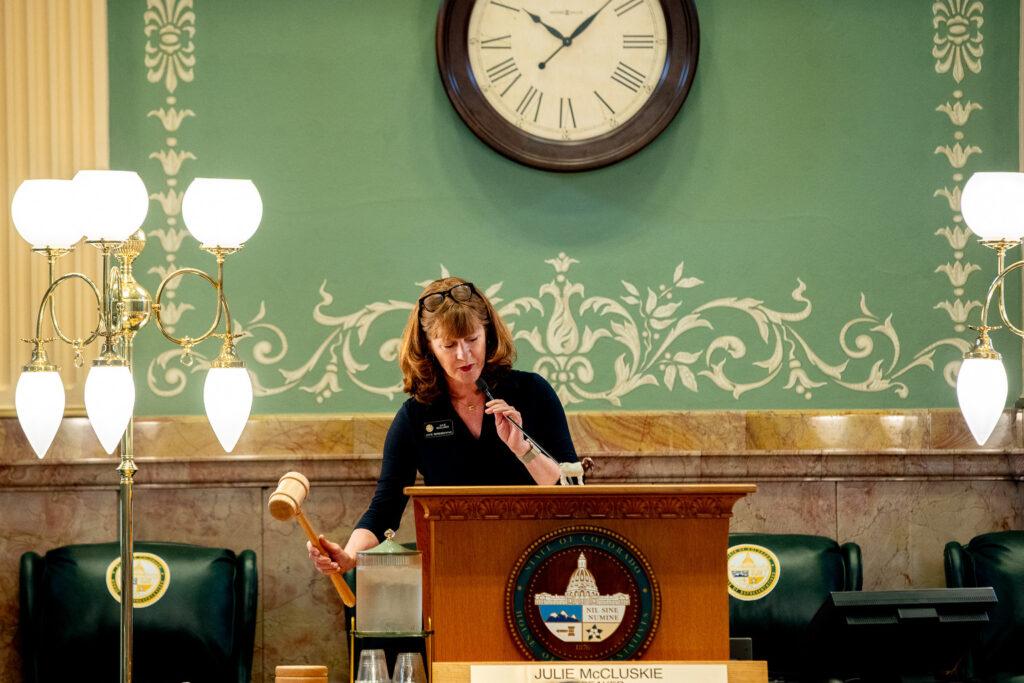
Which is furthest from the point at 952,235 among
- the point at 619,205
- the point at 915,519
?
the point at 619,205

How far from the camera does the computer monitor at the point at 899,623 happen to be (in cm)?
241

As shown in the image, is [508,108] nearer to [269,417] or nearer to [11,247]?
[269,417]

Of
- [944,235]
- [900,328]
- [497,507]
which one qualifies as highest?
[944,235]

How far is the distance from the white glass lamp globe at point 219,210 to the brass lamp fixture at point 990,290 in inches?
65.9

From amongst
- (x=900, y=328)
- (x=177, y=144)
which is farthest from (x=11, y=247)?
(x=900, y=328)

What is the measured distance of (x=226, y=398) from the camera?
289 centimetres

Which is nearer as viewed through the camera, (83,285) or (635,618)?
(635,618)

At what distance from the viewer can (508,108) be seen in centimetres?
A: 421

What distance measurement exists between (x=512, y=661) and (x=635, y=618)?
0.21m

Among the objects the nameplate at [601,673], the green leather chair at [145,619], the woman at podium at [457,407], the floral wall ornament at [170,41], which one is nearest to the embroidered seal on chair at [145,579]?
the green leather chair at [145,619]

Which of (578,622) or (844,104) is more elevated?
(844,104)

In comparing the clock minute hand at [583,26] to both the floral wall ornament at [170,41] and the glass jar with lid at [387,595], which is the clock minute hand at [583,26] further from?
the glass jar with lid at [387,595]

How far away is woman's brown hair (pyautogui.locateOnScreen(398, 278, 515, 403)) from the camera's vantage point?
312 cm

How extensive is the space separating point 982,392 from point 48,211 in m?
2.11
